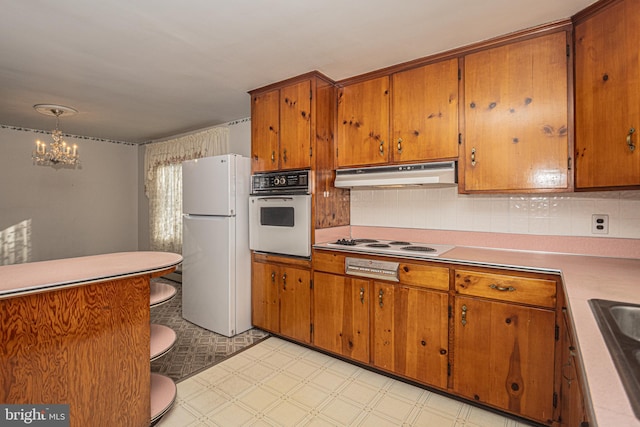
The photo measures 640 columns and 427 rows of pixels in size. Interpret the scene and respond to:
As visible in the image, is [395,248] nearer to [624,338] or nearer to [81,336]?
[624,338]

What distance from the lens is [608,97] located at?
1.70 meters

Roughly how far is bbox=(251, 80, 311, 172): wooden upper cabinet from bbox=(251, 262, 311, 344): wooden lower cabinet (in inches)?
38.1

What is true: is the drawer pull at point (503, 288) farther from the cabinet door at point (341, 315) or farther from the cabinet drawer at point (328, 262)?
the cabinet drawer at point (328, 262)

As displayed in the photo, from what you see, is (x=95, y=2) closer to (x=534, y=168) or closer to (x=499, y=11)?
(x=499, y=11)

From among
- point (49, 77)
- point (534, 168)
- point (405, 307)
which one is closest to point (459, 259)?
point (405, 307)

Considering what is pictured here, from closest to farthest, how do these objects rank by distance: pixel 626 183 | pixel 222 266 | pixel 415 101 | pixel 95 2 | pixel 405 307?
pixel 626 183
pixel 95 2
pixel 405 307
pixel 415 101
pixel 222 266

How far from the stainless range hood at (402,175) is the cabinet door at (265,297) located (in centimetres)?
107

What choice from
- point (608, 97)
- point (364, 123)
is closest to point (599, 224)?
point (608, 97)

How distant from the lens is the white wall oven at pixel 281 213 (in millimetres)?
2699

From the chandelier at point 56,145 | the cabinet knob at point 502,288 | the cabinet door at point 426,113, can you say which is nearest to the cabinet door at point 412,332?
the cabinet knob at point 502,288

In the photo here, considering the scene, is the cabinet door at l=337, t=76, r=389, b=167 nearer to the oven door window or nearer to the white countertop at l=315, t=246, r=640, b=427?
the oven door window

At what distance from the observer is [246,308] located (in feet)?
10.3

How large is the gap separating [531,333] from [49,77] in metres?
4.16

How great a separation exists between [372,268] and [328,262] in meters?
0.41
